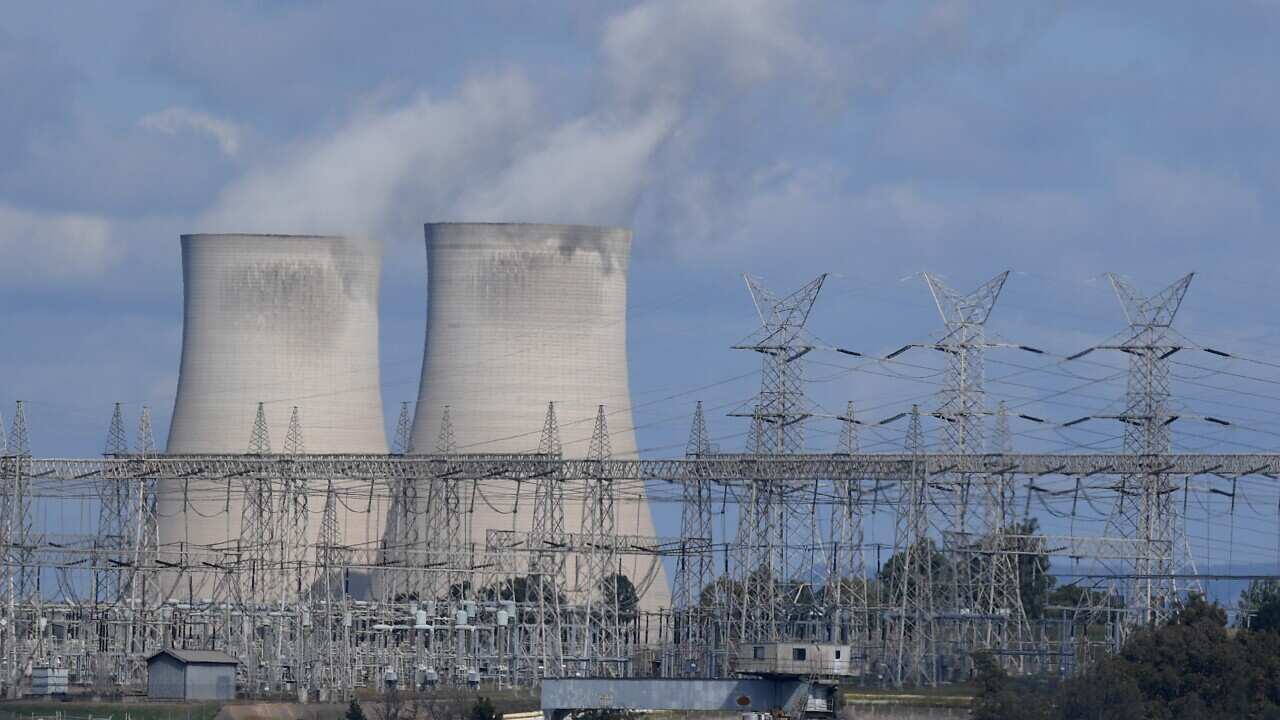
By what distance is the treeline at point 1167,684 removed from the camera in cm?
3459

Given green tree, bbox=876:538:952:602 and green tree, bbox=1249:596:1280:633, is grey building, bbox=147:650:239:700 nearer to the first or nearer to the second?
green tree, bbox=876:538:952:602

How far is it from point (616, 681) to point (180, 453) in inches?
969

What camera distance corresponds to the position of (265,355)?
57969 millimetres

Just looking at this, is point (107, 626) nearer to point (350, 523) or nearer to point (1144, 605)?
point (350, 523)

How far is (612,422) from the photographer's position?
5700 cm

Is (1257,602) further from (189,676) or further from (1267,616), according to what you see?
(189,676)

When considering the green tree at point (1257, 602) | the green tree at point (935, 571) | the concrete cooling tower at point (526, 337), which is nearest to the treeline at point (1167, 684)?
the green tree at point (1257, 602)

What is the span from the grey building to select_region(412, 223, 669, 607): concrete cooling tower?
12.9 m

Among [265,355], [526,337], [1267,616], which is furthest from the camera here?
[265,355]

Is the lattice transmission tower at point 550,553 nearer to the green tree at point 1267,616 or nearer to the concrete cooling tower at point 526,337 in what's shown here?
the concrete cooling tower at point 526,337

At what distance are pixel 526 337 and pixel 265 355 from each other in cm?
663

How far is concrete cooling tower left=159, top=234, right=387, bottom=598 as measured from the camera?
189 ft

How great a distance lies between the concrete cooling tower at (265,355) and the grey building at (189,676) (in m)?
11.5

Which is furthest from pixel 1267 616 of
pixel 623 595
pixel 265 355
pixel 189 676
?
pixel 265 355
